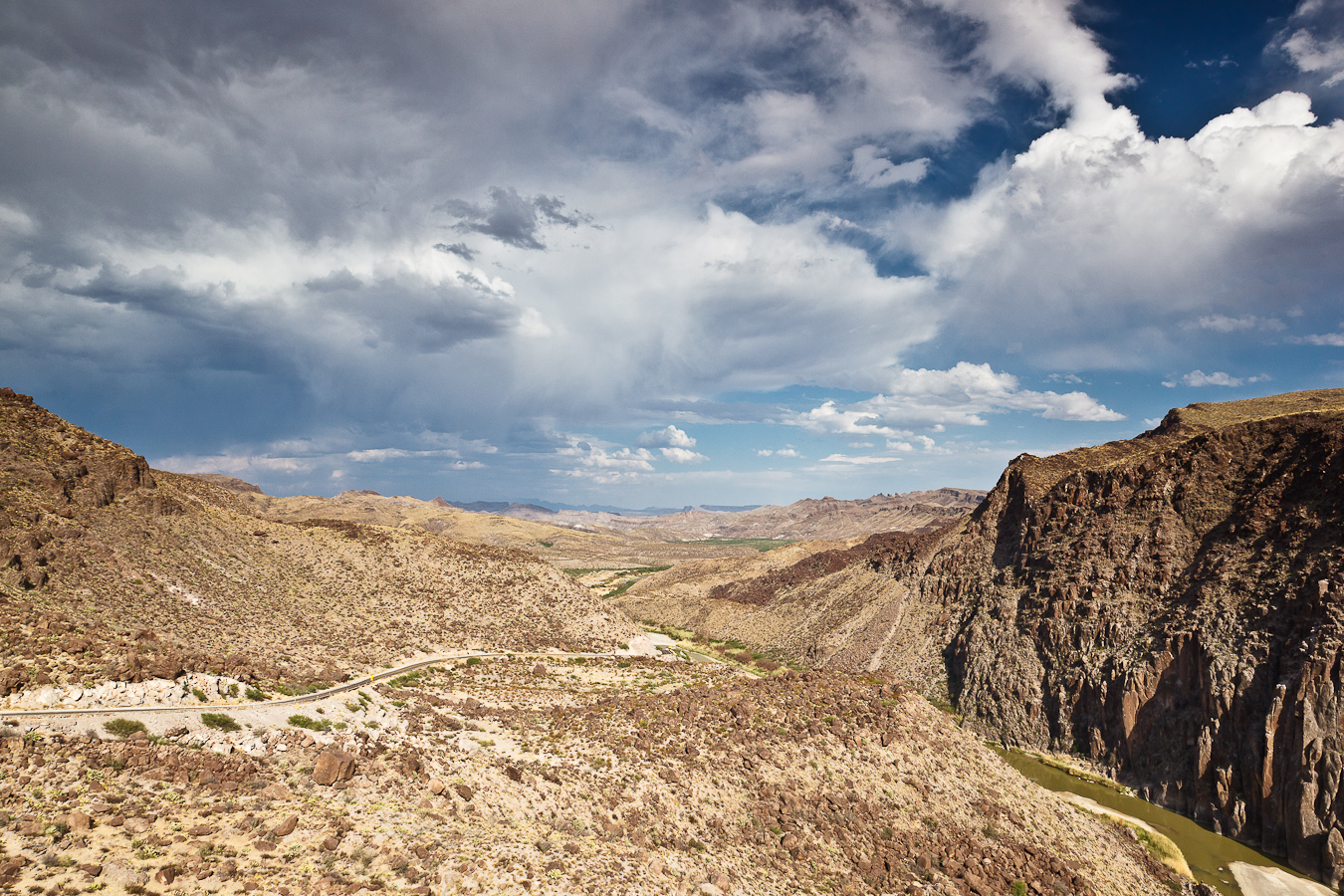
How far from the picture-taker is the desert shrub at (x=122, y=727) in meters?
21.6

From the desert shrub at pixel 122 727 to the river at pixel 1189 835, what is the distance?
53.3 metres

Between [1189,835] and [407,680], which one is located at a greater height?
[407,680]

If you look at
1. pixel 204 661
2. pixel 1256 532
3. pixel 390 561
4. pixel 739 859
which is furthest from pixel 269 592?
pixel 1256 532

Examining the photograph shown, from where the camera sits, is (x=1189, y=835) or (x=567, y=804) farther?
(x=1189, y=835)

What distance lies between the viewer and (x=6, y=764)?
1797cm

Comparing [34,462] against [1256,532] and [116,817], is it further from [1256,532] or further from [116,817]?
[1256,532]

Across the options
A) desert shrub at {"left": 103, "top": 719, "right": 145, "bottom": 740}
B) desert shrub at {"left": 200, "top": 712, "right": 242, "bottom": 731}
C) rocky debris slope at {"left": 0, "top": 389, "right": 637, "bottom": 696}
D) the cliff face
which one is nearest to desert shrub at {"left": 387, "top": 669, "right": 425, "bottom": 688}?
rocky debris slope at {"left": 0, "top": 389, "right": 637, "bottom": 696}

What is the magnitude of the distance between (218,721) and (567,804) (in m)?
15.4

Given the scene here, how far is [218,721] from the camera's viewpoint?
24.2 m

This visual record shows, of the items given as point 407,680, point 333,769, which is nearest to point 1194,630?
point 333,769

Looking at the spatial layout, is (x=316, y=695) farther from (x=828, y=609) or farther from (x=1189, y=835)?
(x=828, y=609)

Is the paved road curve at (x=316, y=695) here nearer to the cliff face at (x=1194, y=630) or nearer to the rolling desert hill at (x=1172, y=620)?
the rolling desert hill at (x=1172, y=620)

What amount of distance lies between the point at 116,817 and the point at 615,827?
57.2ft

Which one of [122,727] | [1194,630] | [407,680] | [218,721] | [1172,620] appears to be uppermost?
[1172,620]
